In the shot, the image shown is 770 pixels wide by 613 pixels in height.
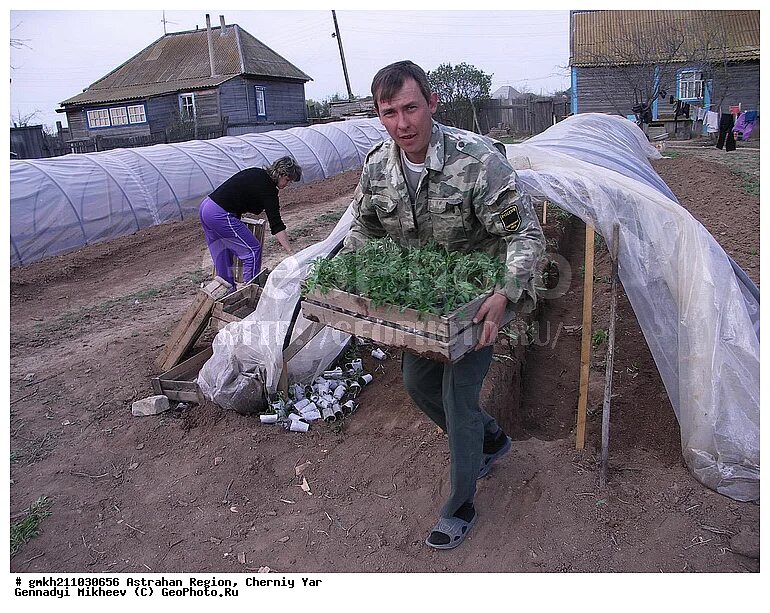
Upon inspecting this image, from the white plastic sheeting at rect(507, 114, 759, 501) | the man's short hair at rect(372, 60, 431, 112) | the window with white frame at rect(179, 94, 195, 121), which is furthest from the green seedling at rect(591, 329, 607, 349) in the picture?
the window with white frame at rect(179, 94, 195, 121)

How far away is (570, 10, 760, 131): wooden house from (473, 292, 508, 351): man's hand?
22.2m

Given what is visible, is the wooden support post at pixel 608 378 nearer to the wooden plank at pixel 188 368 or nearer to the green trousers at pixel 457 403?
the green trousers at pixel 457 403

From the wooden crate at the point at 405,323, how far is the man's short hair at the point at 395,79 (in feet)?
2.74

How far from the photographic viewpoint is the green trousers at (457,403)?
8.77ft

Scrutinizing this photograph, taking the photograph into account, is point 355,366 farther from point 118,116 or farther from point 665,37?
point 118,116

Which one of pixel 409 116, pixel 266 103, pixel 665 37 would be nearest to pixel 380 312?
pixel 409 116

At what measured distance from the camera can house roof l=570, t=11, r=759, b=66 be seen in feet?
76.0

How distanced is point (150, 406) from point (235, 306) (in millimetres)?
963

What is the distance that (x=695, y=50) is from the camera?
22.2 metres

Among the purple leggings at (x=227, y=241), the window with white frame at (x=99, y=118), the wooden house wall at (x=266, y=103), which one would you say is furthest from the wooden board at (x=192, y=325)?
the window with white frame at (x=99, y=118)

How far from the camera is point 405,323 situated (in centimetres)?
261

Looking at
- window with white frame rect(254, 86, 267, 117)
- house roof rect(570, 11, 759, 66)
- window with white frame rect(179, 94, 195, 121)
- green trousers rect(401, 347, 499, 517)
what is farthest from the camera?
window with white frame rect(254, 86, 267, 117)

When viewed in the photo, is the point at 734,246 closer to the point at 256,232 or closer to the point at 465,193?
the point at 256,232

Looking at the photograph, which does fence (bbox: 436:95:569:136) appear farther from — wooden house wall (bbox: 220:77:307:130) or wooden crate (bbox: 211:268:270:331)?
wooden crate (bbox: 211:268:270:331)
